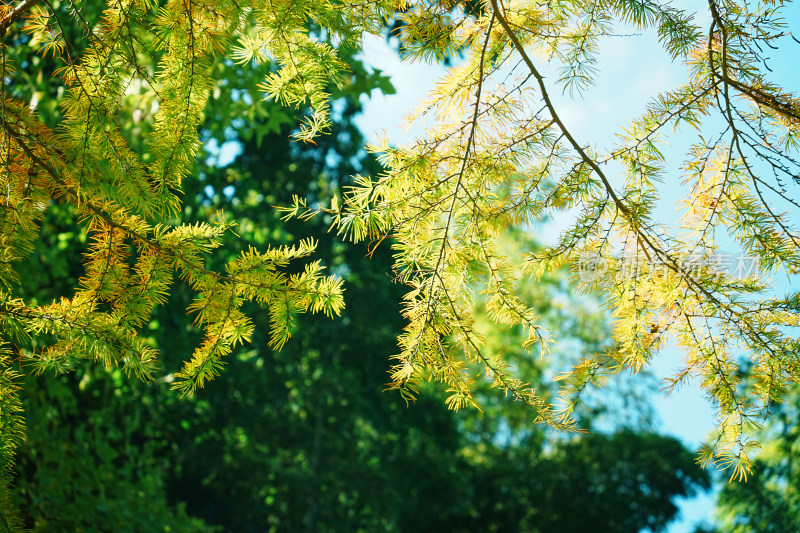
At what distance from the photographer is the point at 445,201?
4.79 feet

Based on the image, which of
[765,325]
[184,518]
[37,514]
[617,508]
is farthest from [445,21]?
[617,508]

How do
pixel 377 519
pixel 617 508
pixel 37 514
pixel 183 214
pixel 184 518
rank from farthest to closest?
pixel 617 508 → pixel 377 519 → pixel 184 518 → pixel 183 214 → pixel 37 514

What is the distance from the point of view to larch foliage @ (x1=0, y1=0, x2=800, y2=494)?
54.8 inches

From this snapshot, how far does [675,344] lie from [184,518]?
3.55 m

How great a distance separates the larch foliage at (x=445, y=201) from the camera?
1.39 m

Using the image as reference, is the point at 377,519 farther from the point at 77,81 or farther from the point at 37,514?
the point at 77,81

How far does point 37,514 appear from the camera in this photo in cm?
303

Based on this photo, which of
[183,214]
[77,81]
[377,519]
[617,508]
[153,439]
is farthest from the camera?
[617,508]

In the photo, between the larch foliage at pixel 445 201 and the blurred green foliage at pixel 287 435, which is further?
the blurred green foliage at pixel 287 435

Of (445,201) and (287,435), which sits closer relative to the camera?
(445,201)

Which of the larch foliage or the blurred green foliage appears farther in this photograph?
the blurred green foliage

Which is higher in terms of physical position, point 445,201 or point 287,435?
point 287,435

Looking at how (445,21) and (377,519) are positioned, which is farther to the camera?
(377,519)

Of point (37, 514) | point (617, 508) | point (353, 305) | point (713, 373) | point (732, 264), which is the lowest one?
point (37, 514)
